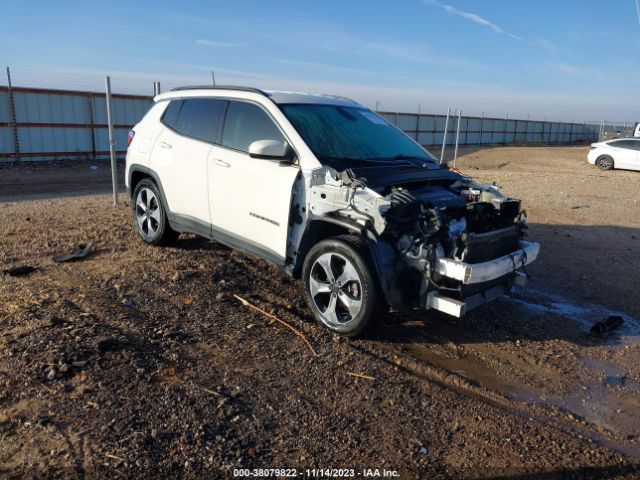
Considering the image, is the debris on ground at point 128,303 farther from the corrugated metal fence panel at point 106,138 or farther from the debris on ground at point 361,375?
the corrugated metal fence panel at point 106,138

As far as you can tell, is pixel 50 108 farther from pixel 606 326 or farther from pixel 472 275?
pixel 606 326

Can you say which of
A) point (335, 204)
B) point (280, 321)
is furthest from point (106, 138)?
point (335, 204)

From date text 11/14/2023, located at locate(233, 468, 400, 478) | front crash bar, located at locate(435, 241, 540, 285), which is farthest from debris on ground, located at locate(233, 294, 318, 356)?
date text 11/14/2023, located at locate(233, 468, 400, 478)

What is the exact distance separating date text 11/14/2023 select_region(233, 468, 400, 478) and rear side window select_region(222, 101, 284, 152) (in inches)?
116

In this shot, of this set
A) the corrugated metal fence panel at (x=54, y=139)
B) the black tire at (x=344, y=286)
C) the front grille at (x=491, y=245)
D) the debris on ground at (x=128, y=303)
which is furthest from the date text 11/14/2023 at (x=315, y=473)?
the corrugated metal fence panel at (x=54, y=139)

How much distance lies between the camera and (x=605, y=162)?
71.0ft

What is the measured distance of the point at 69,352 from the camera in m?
3.84

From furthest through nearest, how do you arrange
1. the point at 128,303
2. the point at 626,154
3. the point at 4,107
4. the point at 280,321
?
the point at 626,154, the point at 4,107, the point at 128,303, the point at 280,321

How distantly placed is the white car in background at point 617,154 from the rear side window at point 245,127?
791 inches

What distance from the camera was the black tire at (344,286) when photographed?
4.20 metres

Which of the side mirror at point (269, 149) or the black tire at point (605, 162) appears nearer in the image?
the side mirror at point (269, 149)

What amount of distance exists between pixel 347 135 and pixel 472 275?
1960 mm

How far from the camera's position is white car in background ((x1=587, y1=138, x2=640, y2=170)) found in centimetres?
2072

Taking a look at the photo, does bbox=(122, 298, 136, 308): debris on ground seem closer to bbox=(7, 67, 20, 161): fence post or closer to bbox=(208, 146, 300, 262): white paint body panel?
bbox=(208, 146, 300, 262): white paint body panel
